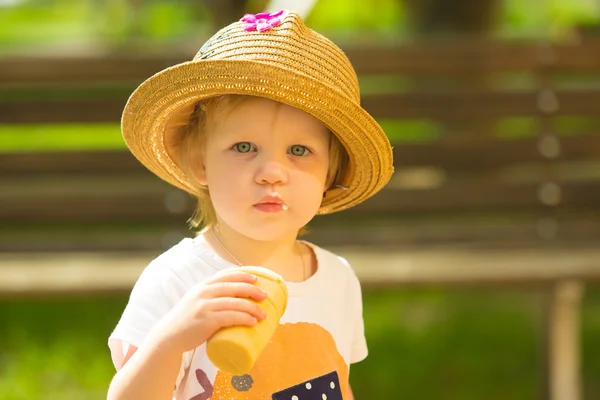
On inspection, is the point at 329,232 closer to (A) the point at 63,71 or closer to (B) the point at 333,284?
(A) the point at 63,71

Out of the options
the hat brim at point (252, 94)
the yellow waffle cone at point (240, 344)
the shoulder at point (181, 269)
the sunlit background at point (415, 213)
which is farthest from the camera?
the sunlit background at point (415, 213)

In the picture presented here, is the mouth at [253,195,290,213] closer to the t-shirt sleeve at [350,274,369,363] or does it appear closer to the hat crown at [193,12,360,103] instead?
the hat crown at [193,12,360,103]

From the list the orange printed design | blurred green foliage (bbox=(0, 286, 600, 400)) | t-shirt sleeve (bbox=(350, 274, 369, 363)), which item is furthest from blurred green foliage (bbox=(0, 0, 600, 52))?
the orange printed design

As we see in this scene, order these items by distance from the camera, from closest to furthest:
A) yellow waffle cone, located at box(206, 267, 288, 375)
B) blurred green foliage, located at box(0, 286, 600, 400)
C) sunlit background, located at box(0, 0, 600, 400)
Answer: yellow waffle cone, located at box(206, 267, 288, 375), sunlit background, located at box(0, 0, 600, 400), blurred green foliage, located at box(0, 286, 600, 400)

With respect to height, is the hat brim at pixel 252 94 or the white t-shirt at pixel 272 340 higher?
the hat brim at pixel 252 94

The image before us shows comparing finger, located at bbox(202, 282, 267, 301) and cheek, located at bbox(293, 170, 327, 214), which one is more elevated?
cheek, located at bbox(293, 170, 327, 214)

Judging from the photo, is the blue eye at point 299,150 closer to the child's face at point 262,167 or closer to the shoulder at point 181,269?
the child's face at point 262,167

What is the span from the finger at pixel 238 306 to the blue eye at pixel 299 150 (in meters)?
0.35

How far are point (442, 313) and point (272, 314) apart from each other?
3.96 metres

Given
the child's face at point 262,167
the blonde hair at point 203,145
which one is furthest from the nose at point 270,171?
the blonde hair at point 203,145

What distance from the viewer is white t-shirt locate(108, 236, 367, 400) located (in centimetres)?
154

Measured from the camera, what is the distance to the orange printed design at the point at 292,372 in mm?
1542

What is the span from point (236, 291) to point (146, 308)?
26 centimetres

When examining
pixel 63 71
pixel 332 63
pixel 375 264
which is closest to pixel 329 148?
pixel 332 63
